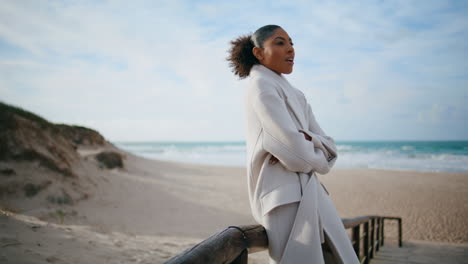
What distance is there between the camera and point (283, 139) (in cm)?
124

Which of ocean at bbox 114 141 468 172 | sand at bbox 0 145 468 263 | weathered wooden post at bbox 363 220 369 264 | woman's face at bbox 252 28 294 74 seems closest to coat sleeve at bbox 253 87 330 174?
woman's face at bbox 252 28 294 74

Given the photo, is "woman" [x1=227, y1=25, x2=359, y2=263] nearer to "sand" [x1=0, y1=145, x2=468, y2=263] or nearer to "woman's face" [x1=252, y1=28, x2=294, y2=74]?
"woman's face" [x1=252, y1=28, x2=294, y2=74]

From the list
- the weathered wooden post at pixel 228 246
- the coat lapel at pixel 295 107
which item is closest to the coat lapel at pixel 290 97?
the coat lapel at pixel 295 107

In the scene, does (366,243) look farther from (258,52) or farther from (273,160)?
(258,52)

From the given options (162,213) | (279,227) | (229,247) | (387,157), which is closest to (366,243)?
(279,227)

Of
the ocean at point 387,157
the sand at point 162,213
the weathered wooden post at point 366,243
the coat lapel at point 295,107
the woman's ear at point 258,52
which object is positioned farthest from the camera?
the ocean at point 387,157

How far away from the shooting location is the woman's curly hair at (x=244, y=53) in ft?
5.20

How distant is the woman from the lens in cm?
122

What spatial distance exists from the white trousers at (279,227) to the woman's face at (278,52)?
2.41ft

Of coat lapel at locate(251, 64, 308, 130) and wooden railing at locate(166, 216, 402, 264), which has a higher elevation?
coat lapel at locate(251, 64, 308, 130)

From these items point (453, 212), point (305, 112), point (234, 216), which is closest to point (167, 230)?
point (234, 216)

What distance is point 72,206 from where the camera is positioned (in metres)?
7.41

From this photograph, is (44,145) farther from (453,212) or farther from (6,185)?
(453,212)

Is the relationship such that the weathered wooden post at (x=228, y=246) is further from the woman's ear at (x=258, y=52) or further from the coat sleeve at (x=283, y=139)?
the woman's ear at (x=258, y=52)
